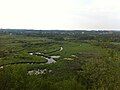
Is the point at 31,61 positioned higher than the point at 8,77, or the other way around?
the point at 8,77

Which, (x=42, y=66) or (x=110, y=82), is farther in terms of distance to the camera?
(x=42, y=66)

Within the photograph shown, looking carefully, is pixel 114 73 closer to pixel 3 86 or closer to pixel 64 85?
pixel 64 85

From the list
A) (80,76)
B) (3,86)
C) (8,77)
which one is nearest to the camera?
(3,86)

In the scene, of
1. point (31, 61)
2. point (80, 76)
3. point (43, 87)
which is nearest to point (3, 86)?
point (43, 87)

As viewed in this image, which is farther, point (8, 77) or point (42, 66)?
point (42, 66)

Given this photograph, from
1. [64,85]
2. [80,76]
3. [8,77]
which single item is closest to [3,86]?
[8,77]

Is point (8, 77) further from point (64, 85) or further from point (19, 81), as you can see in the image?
point (64, 85)

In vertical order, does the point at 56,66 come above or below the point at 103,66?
below

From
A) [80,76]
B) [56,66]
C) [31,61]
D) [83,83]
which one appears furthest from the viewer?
[31,61]

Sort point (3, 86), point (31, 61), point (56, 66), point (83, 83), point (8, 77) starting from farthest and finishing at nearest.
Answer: point (31, 61) → point (56, 66) → point (83, 83) → point (8, 77) → point (3, 86)
